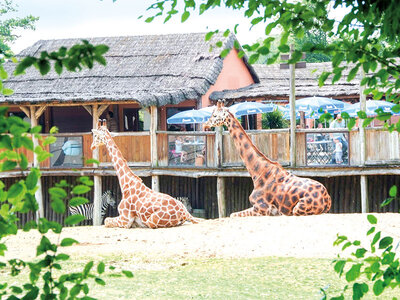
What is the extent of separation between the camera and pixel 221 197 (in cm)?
1991

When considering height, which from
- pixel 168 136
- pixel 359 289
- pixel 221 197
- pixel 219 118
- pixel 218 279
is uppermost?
pixel 219 118

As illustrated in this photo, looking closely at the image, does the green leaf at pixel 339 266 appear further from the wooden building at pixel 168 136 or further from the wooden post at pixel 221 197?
the wooden post at pixel 221 197

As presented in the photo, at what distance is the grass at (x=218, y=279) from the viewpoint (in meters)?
10.2

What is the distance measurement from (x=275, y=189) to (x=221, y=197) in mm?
3736

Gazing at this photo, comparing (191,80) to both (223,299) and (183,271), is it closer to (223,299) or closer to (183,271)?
(183,271)

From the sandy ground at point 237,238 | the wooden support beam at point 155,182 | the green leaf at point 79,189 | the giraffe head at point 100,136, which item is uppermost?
the giraffe head at point 100,136

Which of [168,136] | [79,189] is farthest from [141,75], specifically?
[79,189]

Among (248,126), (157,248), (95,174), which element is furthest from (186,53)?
(157,248)

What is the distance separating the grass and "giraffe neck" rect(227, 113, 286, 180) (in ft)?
13.7

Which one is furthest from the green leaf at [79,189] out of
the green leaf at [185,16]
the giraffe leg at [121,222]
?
the giraffe leg at [121,222]

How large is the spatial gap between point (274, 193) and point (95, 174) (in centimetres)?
636

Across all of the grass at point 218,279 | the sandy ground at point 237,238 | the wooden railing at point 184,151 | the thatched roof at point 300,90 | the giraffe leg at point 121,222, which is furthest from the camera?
the thatched roof at point 300,90

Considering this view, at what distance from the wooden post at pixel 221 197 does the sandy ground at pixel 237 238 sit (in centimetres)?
338

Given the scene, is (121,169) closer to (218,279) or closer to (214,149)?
(214,149)
